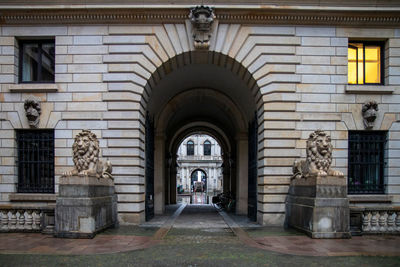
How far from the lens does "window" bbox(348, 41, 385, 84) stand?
49.5 feet

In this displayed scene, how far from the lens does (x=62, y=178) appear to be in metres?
11.1

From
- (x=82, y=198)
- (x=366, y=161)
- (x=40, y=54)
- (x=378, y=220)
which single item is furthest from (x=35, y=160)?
(x=366, y=161)

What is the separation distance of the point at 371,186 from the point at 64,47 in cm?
1268

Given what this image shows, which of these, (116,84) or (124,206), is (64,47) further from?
(124,206)

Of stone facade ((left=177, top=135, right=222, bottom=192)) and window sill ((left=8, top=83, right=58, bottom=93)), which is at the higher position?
window sill ((left=8, top=83, right=58, bottom=93))

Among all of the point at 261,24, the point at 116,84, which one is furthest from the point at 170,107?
the point at 261,24

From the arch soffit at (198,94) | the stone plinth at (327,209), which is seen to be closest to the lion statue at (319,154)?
the stone plinth at (327,209)

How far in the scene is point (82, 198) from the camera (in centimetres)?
1084

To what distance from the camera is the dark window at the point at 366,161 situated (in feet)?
48.2

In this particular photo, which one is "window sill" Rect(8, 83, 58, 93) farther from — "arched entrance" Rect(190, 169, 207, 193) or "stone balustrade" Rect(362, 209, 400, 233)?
"arched entrance" Rect(190, 169, 207, 193)

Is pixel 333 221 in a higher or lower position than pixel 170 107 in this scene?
lower

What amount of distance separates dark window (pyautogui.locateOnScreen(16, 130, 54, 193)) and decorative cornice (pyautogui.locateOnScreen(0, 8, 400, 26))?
4255mm

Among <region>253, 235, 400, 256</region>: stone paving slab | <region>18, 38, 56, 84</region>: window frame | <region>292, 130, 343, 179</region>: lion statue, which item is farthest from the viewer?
<region>18, 38, 56, 84</region>: window frame

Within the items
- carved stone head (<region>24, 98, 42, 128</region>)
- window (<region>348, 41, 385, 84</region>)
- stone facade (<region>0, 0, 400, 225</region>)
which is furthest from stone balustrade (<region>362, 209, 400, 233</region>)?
carved stone head (<region>24, 98, 42, 128</region>)
